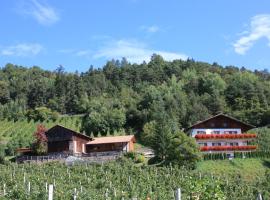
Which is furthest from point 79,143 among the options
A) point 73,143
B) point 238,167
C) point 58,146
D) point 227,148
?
point 238,167

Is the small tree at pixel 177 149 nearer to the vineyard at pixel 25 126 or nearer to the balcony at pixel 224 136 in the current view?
the balcony at pixel 224 136

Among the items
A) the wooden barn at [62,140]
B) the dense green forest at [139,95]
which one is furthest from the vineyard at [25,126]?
the wooden barn at [62,140]

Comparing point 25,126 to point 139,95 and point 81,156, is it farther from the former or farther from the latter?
point 81,156

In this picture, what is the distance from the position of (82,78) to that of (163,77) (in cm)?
2048

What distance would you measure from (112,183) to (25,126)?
56.5m

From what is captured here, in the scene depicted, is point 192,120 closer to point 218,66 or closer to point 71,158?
point 71,158

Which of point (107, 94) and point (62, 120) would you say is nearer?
point (62, 120)

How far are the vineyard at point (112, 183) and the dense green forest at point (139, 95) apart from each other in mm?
32354

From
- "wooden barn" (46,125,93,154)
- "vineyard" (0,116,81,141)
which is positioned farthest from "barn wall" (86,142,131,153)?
"vineyard" (0,116,81,141)

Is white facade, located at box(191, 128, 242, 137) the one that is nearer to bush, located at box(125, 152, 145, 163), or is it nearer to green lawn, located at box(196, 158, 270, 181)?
bush, located at box(125, 152, 145, 163)

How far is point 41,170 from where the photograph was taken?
4178 centimetres

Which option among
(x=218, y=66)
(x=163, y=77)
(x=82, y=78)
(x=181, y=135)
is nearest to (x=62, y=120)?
(x=82, y=78)

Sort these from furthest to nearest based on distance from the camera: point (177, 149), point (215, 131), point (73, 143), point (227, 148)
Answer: point (215, 131)
point (73, 143)
point (227, 148)
point (177, 149)

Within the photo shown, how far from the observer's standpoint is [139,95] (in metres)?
108
